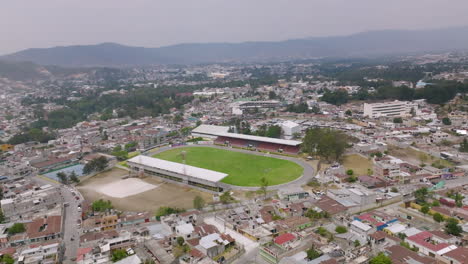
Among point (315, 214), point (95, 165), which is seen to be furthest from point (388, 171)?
point (95, 165)

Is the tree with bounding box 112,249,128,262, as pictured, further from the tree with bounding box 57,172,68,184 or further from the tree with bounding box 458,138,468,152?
the tree with bounding box 458,138,468,152

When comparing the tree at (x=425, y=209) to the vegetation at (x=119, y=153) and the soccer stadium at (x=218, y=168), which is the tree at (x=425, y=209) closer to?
the soccer stadium at (x=218, y=168)

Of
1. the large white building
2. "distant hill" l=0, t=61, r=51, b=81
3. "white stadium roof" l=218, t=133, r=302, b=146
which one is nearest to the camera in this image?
"white stadium roof" l=218, t=133, r=302, b=146

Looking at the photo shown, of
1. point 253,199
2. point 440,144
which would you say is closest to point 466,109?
point 440,144

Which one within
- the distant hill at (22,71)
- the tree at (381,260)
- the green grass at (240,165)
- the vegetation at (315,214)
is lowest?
the green grass at (240,165)

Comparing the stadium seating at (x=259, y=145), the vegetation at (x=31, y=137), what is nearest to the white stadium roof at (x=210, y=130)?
the stadium seating at (x=259, y=145)

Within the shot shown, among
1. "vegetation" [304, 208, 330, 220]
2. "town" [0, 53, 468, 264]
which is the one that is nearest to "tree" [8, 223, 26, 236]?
"town" [0, 53, 468, 264]
